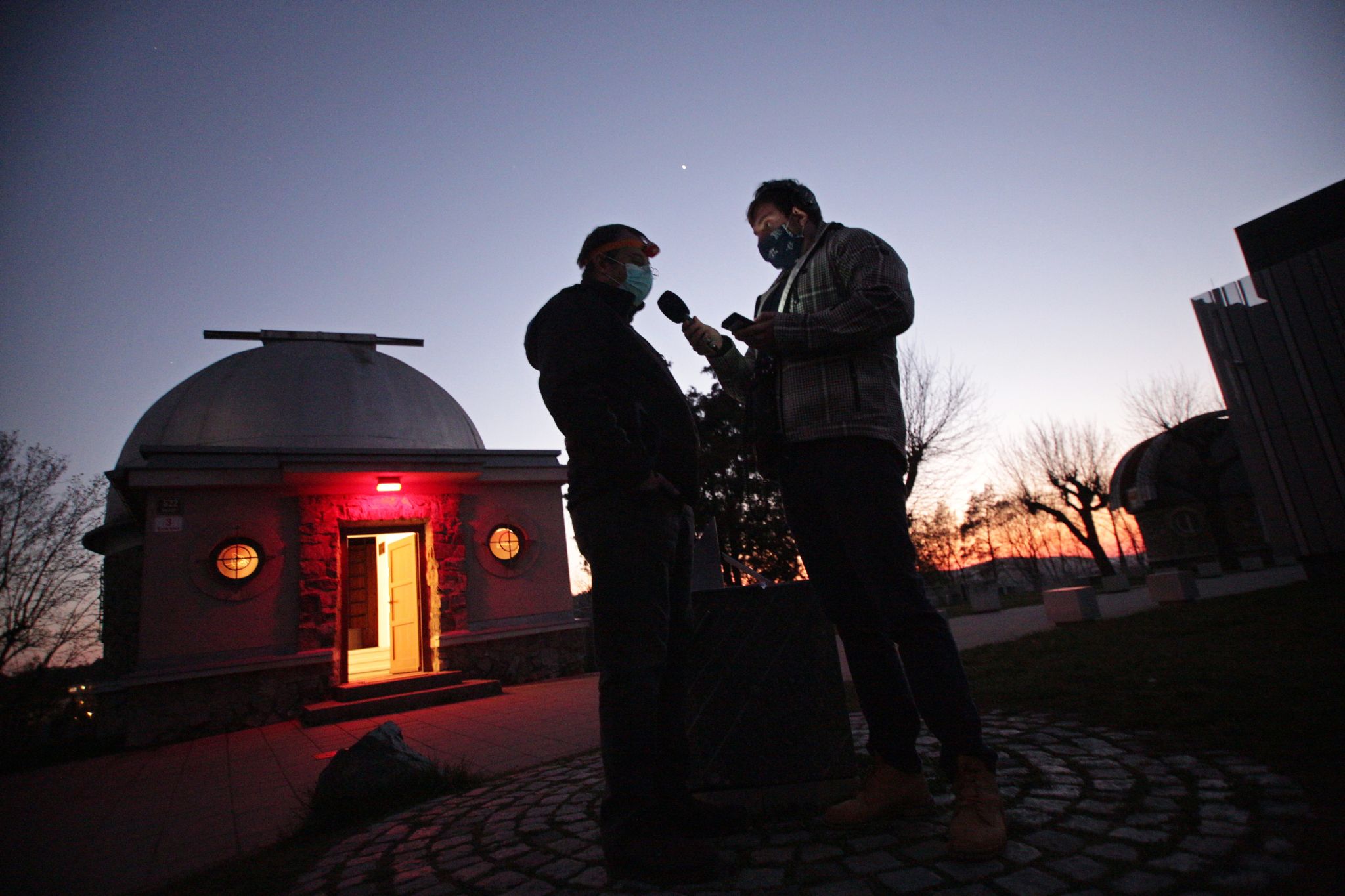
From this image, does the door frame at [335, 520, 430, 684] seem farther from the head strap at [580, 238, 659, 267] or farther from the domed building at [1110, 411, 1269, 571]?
the domed building at [1110, 411, 1269, 571]

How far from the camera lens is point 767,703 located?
216 centimetres

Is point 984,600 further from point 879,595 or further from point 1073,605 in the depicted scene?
point 879,595

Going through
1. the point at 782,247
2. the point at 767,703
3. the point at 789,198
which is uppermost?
the point at 789,198

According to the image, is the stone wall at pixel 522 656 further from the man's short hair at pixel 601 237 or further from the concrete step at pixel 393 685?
Answer: the man's short hair at pixel 601 237

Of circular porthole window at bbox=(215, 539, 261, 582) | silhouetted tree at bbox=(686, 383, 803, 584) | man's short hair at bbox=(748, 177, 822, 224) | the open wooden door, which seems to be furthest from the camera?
silhouetted tree at bbox=(686, 383, 803, 584)

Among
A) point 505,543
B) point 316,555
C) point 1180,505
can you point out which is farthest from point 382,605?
point 1180,505

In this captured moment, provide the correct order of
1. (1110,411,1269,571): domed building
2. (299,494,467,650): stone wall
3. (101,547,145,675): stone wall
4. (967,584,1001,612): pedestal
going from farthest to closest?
(1110,411,1269,571): domed building → (967,584,1001,612): pedestal → (101,547,145,675): stone wall → (299,494,467,650): stone wall

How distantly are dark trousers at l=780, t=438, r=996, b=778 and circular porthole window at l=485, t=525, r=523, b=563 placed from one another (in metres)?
8.36

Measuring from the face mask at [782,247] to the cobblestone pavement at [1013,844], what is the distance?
6.33 ft

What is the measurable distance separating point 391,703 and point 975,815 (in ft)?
25.5

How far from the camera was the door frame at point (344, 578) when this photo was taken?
876 cm

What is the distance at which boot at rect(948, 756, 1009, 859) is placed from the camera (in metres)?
1.49

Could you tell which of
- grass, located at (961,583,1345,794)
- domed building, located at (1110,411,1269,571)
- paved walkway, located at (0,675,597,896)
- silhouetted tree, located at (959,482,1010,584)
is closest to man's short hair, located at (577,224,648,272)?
grass, located at (961,583,1345,794)

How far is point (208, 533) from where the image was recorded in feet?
26.8
